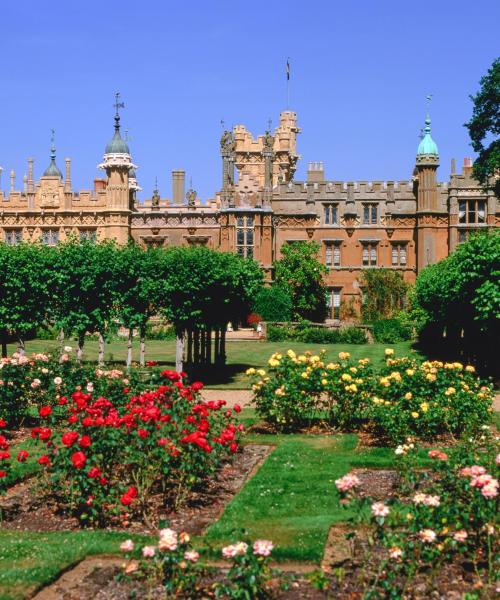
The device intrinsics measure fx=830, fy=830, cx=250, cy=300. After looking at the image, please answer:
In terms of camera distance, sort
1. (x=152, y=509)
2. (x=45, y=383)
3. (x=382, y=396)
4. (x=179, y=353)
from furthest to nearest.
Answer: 1. (x=179, y=353)
2. (x=45, y=383)
3. (x=382, y=396)
4. (x=152, y=509)

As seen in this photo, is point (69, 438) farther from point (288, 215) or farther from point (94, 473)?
point (288, 215)

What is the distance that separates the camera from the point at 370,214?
169 feet

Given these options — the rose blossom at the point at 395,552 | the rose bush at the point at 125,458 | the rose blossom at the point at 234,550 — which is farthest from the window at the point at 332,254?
the rose blossom at the point at 234,550

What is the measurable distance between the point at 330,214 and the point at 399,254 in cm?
493

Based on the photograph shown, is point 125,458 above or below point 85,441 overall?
below

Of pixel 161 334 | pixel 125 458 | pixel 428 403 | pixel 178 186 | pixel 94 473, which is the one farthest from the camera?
pixel 178 186

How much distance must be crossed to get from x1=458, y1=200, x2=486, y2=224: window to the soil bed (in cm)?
4057

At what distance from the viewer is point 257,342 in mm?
41750

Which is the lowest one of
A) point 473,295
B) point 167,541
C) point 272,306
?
point 167,541

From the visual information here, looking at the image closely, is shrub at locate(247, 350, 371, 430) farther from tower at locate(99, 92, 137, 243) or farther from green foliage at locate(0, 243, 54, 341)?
tower at locate(99, 92, 137, 243)

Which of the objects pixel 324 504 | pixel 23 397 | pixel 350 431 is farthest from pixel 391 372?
pixel 23 397

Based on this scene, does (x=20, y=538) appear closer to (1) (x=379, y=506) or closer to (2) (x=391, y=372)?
(1) (x=379, y=506)

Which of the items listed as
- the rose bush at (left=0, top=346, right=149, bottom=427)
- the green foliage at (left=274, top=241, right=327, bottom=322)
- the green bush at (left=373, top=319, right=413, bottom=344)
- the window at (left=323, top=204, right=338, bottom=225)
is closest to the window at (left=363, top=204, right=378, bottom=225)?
the window at (left=323, top=204, right=338, bottom=225)

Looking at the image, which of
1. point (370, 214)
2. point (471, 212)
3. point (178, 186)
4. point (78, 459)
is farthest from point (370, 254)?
point (78, 459)
